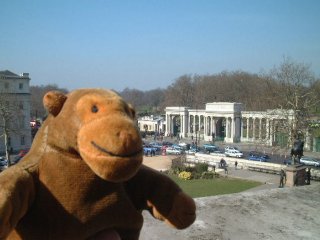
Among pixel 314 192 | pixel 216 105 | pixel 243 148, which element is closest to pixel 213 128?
A: pixel 216 105

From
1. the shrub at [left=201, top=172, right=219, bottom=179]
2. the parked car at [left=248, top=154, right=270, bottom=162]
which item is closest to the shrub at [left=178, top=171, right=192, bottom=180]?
the shrub at [left=201, top=172, right=219, bottom=179]

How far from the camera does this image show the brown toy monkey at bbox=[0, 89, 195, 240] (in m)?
2.74

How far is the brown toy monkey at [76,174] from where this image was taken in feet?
9.00

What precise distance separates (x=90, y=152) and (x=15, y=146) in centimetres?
4290

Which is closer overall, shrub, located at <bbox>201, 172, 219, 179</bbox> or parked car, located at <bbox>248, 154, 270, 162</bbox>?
shrub, located at <bbox>201, 172, 219, 179</bbox>

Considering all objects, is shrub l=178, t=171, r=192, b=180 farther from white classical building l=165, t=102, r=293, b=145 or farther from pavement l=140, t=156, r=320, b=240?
white classical building l=165, t=102, r=293, b=145

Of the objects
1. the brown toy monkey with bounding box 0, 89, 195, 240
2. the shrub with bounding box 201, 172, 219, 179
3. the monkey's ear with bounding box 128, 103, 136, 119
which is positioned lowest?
the shrub with bounding box 201, 172, 219, 179

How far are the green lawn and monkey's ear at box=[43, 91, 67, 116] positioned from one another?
16500 millimetres

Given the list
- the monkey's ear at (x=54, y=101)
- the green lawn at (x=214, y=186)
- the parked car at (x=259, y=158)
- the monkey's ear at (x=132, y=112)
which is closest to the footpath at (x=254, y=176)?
the green lawn at (x=214, y=186)

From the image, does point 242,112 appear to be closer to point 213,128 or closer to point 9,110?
point 213,128

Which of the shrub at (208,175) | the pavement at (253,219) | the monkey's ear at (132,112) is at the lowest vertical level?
the shrub at (208,175)

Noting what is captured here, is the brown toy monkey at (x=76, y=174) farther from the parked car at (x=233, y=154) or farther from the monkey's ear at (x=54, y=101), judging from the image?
the parked car at (x=233, y=154)

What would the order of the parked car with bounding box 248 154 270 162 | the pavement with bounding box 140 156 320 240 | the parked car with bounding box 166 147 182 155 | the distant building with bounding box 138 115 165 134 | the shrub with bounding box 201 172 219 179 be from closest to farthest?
the pavement with bounding box 140 156 320 240, the shrub with bounding box 201 172 219 179, the parked car with bounding box 248 154 270 162, the parked car with bounding box 166 147 182 155, the distant building with bounding box 138 115 165 134

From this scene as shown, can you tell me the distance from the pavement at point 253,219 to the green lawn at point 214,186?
910cm
